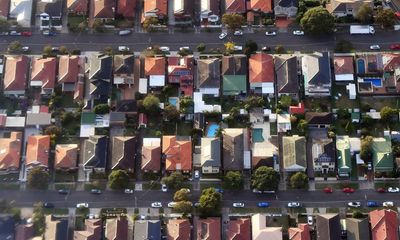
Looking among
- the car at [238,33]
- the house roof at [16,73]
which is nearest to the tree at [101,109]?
the house roof at [16,73]

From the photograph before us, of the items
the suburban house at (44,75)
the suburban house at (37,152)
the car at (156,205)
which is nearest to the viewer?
the car at (156,205)

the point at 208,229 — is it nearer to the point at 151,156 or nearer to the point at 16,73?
the point at 151,156

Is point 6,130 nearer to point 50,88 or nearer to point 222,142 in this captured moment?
point 50,88

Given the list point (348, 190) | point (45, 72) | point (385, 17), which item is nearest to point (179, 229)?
point (348, 190)

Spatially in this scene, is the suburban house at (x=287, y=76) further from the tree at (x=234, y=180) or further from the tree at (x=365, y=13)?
the tree at (x=234, y=180)

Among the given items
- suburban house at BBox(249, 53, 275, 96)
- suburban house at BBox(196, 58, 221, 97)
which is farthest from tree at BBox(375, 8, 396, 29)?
suburban house at BBox(196, 58, 221, 97)

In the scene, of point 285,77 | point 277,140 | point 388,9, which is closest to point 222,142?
point 277,140

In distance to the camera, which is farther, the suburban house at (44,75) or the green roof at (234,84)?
the suburban house at (44,75)

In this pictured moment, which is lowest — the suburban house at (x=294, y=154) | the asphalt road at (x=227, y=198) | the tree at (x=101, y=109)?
the asphalt road at (x=227, y=198)
